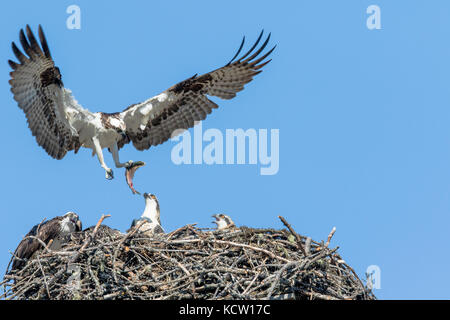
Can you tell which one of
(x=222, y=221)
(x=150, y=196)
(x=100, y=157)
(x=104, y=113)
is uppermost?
(x=104, y=113)

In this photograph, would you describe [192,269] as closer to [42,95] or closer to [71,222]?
[71,222]

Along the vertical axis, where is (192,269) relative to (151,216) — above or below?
below

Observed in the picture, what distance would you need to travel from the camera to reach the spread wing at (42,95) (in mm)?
9922

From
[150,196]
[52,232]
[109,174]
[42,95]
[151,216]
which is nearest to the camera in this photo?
[52,232]

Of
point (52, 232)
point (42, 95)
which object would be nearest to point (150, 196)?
point (52, 232)

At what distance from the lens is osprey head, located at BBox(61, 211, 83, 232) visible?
30.8 feet

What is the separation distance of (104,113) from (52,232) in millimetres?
2576

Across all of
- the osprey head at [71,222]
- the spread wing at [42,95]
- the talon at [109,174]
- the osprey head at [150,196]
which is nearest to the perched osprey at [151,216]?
the osprey head at [150,196]

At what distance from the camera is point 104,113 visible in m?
11.3

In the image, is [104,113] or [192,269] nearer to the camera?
[192,269]

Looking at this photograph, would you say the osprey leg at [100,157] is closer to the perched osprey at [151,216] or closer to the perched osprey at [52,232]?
the perched osprey at [151,216]

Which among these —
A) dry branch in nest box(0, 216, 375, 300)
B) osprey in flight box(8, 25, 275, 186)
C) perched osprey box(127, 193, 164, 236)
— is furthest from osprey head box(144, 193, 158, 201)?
dry branch in nest box(0, 216, 375, 300)

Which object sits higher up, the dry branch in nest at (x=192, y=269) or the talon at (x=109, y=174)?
the talon at (x=109, y=174)
